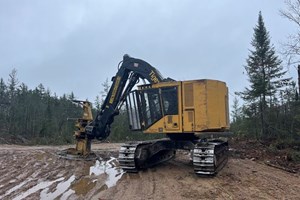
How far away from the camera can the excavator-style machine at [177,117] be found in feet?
32.6

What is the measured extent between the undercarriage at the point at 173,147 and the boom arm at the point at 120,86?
2.22m

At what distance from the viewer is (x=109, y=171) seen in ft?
35.1

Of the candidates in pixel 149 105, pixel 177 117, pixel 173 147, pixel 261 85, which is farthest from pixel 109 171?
pixel 261 85

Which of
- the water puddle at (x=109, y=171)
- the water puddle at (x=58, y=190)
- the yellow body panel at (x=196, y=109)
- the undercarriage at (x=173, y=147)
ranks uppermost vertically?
the yellow body panel at (x=196, y=109)

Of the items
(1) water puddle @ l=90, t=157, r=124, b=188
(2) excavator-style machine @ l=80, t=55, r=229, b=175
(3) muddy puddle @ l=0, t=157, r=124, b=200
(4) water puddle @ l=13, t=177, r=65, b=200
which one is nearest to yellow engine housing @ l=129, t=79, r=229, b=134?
(2) excavator-style machine @ l=80, t=55, r=229, b=175

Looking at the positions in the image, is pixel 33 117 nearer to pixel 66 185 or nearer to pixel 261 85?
pixel 261 85

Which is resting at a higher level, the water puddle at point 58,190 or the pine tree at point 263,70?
the pine tree at point 263,70

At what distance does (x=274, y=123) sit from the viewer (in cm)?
2527

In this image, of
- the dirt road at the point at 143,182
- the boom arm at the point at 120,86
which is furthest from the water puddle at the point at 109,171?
the boom arm at the point at 120,86

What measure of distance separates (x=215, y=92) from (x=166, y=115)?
1677 millimetres

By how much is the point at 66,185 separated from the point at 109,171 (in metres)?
2.48

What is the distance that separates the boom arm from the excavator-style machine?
38 millimetres

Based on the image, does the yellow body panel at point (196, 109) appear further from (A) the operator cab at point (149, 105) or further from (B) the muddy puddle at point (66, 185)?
(B) the muddy puddle at point (66, 185)

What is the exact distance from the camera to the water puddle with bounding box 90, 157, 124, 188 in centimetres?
896
